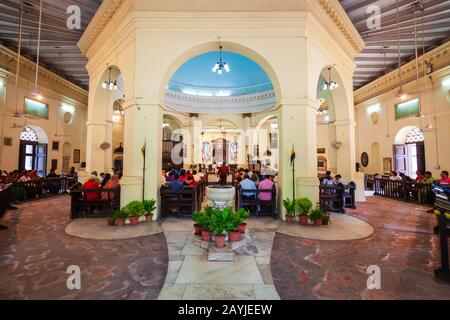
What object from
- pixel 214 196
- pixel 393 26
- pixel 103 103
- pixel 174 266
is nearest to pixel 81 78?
pixel 103 103

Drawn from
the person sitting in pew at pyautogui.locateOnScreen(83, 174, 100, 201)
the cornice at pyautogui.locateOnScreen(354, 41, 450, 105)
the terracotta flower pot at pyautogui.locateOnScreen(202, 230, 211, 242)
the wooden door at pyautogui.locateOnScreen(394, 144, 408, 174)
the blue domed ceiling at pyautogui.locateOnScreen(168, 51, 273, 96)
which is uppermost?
the blue domed ceiling at pyautogui.locateOnScreen(168, 51, 273, 96)

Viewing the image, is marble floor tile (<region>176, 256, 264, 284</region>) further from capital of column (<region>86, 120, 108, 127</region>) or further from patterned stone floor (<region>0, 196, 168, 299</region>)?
capital of column (<region>86, 120, 108, 127</region>)

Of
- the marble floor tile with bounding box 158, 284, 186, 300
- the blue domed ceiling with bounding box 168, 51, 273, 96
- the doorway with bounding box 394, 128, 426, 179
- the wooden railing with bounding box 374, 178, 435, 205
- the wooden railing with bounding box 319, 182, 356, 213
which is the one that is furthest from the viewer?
the blue domed ceiling with bounding box 168, 51, 273, 96

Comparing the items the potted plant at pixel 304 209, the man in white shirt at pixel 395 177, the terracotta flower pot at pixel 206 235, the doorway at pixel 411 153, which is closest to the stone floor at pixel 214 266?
the terracotta flower pot at pixel 206 235

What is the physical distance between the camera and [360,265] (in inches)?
130

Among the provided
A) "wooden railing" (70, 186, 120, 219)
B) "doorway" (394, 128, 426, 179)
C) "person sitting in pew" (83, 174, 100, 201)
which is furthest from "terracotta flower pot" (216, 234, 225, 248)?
"doorway" (394, 128, 426, 179)

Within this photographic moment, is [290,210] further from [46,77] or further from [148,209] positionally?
[46,77]

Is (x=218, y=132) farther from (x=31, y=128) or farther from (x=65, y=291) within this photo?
(x=65, y=291)

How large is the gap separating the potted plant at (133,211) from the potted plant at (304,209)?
13.6 ft

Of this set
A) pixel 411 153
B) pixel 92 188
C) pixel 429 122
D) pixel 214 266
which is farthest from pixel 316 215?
pixel 411 153

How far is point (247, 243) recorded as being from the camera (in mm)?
4035

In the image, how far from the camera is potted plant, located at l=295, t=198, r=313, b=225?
17.8 feet

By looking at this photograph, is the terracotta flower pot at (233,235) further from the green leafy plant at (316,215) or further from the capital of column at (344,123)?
the capital of column at (344,123)

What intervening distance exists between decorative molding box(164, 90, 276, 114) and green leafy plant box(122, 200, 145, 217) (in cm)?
1163
